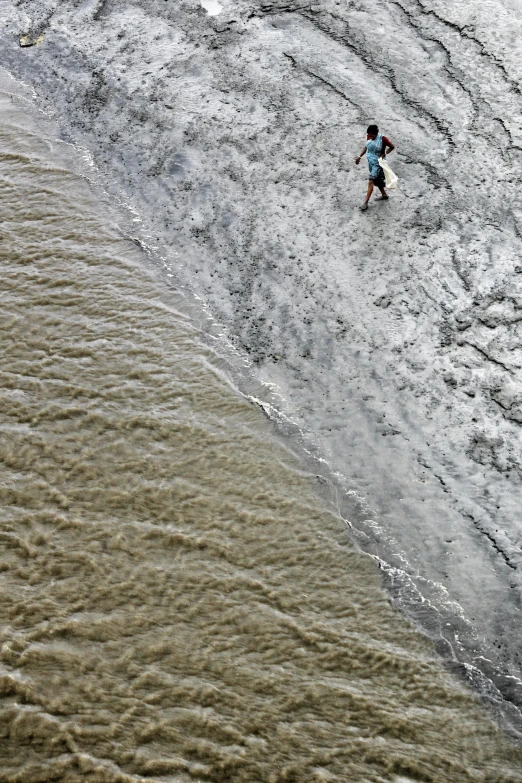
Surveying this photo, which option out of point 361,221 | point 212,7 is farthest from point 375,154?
point 212,7

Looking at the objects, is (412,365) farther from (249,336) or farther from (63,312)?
(63,312)

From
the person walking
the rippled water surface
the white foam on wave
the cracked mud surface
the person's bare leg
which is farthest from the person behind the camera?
the white foam on wave

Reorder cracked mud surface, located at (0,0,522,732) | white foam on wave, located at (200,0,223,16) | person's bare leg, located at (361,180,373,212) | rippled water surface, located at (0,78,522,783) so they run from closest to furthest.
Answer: rippled water surface, located at (0,78,522,783)
cracked mud surface, located at (0,0,522,732)
person's bare leg, located at (361,180,373,212)
white foam on wave, located at (200,0,223,16)

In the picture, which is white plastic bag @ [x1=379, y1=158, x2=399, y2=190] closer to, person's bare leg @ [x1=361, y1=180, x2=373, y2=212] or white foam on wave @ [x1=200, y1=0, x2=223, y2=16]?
person's bare leg @ [x1=361, y1=180, x2=373, y2=212]

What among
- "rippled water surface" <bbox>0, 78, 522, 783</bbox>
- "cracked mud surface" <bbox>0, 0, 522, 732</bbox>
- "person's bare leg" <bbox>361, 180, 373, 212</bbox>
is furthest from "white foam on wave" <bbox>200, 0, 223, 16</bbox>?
"rippled water surface" <bbox>0, 78, 522, 783</bbox>

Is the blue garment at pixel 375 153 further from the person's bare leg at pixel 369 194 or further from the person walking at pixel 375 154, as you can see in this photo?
the person's bare leg at pixel 369 194

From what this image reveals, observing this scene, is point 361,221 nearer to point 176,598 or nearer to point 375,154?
point 375,154
